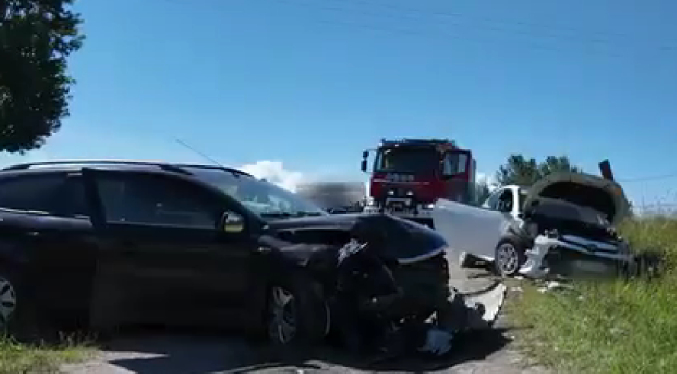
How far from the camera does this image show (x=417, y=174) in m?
23.1

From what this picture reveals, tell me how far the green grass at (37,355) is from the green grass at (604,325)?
3.84m

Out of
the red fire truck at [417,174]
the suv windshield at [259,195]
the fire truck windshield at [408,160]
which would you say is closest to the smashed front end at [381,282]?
the suv windshield at [259,195]

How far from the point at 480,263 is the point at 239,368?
10212 millimetres

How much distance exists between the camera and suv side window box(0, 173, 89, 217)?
8523 millimetres

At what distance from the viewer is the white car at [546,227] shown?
1256 centimetres

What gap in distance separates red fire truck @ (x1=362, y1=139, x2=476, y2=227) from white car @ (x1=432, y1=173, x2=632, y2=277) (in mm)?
6991

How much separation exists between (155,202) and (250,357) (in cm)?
191

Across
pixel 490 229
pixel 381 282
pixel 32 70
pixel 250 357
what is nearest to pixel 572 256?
pixel 490 229

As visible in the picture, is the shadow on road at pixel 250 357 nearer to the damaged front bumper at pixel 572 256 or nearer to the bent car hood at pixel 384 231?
A: the bent car hood at pixel 384 231

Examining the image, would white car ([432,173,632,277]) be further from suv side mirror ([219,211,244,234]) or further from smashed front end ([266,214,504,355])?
suv side mirror ([219,211,244,234])

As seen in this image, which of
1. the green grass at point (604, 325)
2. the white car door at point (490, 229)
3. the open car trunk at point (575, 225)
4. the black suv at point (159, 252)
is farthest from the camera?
the white car door at point (490, 229)

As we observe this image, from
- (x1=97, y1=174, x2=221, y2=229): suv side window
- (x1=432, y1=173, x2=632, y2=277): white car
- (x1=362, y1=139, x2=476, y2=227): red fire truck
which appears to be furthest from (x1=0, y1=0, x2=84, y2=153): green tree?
(x1=97, y1=174, x2=221, y2=229): suv side window

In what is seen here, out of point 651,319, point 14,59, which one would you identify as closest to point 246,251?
point 651,319

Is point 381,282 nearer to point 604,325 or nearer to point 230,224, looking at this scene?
point 230,224
